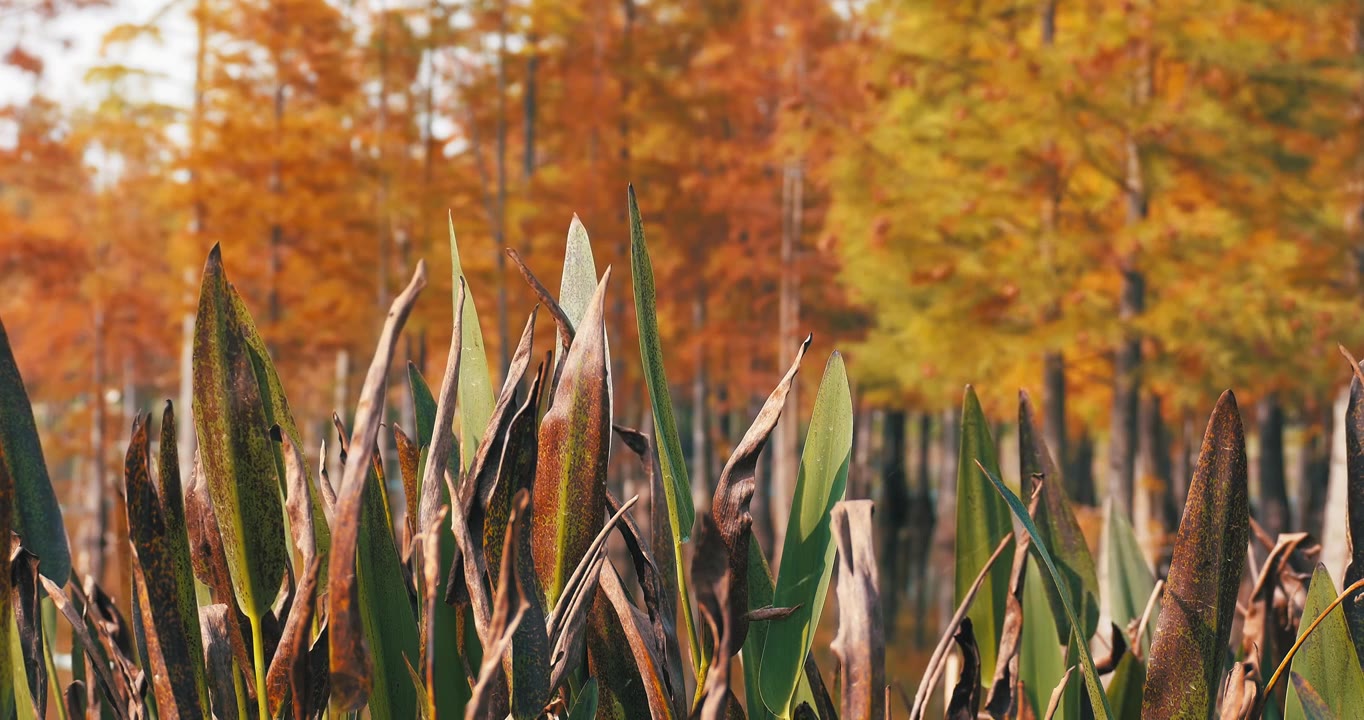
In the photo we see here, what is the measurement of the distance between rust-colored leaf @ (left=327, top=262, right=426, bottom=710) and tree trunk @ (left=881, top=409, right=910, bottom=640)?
1209cm

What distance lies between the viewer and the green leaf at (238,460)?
59 centimetres

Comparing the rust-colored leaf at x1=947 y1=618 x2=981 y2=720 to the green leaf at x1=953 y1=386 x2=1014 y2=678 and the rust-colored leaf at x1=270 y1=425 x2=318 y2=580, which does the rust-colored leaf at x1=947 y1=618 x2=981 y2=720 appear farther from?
the rust-colored leaf at x1=270 y1=425 x2=318 y2=580

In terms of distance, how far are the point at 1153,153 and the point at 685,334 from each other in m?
8.84

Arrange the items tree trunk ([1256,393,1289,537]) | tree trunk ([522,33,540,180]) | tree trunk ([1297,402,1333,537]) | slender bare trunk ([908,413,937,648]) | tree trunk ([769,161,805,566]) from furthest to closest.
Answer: tree trunk ([769,161,805,566]) → tree trunk ([1297,402,1333,537]) → tree trunk ([522,33,540,180]) → tree trunk ([1256,393,1289,537]) → slender bare trunk ([908,413,937,648])

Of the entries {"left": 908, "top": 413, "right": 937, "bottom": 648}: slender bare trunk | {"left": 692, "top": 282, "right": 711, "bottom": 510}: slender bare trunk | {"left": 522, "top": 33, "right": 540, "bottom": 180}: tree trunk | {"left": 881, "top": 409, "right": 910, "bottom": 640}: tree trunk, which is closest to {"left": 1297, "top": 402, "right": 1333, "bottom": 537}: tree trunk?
{"left": 908, "top": 413, "right": 937, "bottom": 648}: slender bare trunk

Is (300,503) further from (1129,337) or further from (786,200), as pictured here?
(786,200)

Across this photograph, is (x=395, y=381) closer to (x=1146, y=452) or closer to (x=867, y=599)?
(x=1146, y=452)

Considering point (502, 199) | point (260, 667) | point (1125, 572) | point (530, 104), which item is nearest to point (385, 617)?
point (260, 667)

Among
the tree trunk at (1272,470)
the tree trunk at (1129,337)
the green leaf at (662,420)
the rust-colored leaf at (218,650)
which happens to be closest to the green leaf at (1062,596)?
the green leaf at (662,420)

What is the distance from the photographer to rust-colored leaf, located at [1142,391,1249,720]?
0.56 meters

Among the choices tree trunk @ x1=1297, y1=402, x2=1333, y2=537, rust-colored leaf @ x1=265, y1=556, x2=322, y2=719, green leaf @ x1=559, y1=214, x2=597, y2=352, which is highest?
green leaf @ x1=559, y1=214, x2=597, y2=352

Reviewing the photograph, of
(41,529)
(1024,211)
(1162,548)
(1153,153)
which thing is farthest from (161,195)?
(41,529)

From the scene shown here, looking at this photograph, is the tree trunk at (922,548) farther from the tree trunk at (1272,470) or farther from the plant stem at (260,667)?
the plant stem at (260,667)

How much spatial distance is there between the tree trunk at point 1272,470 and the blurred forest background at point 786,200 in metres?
0.04
